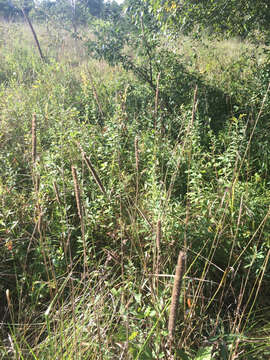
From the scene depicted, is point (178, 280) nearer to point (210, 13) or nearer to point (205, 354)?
point (205, 354)

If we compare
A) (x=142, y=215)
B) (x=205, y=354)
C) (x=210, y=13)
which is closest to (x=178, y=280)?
(x=142, y=215)

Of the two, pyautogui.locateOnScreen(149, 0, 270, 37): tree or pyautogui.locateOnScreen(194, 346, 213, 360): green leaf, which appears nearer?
pyautogui.locateOnScreen(194, 346, 213, 360): green leaf

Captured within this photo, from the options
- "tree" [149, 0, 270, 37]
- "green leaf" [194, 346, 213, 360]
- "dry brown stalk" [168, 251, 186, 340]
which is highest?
"tree" [149, 0, 270, 37]

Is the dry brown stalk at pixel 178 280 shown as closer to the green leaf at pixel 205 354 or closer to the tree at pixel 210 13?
the green leaf at pixel 205 354

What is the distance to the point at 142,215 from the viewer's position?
1180mm

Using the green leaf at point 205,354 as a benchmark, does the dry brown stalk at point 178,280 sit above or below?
above

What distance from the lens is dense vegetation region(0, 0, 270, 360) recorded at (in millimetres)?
1276

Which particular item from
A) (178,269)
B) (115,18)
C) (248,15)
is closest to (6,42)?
(115,18)

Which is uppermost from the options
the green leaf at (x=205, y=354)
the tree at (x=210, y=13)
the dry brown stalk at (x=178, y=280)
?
the tree at (x=210, y=13)

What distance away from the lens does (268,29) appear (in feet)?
12.1

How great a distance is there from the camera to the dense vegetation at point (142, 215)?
128 cm

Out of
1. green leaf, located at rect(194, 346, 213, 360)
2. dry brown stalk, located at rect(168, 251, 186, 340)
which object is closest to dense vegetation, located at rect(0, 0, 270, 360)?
green leaf, located at rect(194, 346, 213, 360)

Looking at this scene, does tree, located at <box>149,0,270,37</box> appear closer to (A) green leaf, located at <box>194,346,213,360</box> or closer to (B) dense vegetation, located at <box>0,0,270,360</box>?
(B) dense vegetation, located at <box>0,0,270,360</box>

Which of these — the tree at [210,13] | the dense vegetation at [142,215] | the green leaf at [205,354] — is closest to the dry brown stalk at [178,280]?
the dense vegetation at [142,215]
